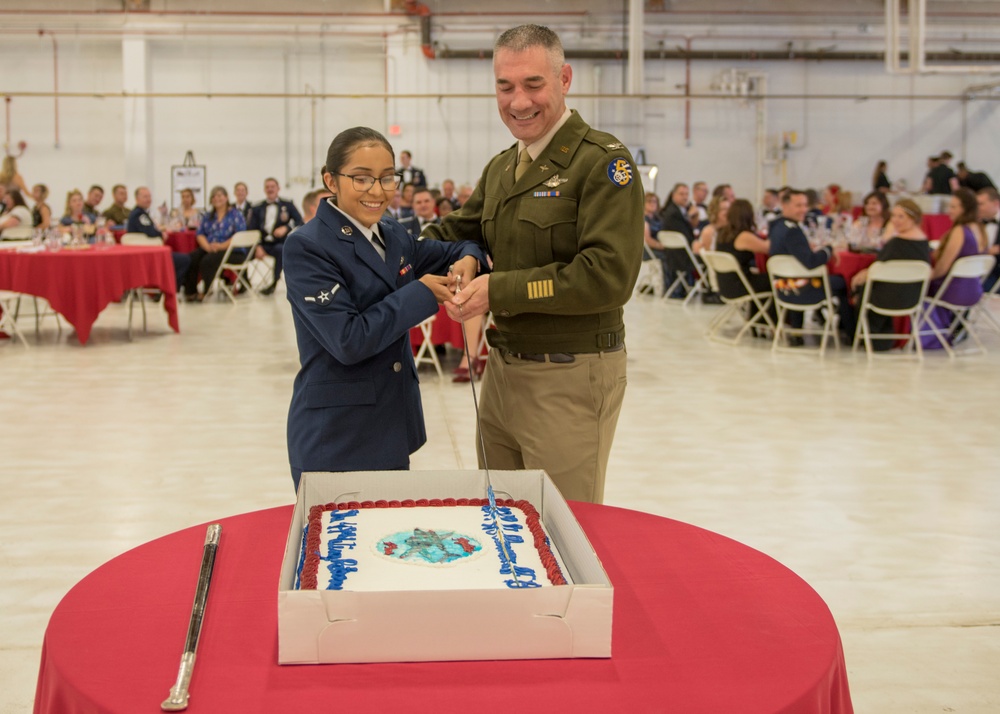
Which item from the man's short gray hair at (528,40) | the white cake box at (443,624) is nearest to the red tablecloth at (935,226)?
the man's short gray hair at (528,40)

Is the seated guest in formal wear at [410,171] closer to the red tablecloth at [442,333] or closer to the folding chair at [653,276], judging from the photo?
the folding chair at [653,276]

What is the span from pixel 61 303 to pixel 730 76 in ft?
43.8

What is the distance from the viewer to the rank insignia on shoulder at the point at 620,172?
86.7 inches

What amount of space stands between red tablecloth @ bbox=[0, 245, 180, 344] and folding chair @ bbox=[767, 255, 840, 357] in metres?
5.41

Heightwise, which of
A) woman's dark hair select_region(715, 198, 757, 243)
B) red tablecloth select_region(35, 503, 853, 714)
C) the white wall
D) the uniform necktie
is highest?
the white wall

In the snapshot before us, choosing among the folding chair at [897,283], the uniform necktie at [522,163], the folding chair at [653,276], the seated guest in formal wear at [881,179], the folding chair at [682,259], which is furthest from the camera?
the seated guest in formal wear at [881,179]

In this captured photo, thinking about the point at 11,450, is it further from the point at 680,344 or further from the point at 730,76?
the point at 730,76

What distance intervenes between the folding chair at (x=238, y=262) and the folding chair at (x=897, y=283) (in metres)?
6.89

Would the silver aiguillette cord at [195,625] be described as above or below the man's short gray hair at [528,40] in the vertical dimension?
below

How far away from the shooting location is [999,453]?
5.43 m

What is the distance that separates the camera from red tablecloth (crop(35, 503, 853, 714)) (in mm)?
1142

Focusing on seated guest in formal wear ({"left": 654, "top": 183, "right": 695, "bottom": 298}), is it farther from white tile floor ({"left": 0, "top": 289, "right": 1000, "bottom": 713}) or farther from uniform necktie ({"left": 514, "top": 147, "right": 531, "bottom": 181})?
uniform necktie ({"left": 514, "top": 147, "right": 531, "bottom": 181})

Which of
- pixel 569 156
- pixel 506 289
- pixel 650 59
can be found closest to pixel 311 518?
pixel 506 289

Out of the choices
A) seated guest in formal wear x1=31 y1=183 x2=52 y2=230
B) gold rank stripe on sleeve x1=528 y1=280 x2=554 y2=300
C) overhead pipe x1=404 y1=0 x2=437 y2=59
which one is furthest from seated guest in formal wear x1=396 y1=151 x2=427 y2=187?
gold rank stripe on sleeve x1=528 y1=280 x2=554 y2=300
